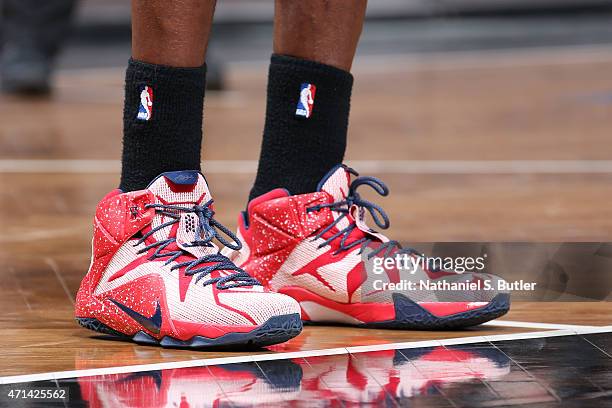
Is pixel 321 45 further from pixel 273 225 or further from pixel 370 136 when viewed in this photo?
pixel 370 136

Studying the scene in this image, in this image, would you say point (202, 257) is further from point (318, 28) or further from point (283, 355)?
point (318, 28)

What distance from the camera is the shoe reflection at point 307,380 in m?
1.05

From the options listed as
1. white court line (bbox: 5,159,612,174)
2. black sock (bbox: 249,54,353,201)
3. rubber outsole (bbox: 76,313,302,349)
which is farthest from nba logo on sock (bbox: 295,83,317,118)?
white court line (bbox: 5,159,612,174)

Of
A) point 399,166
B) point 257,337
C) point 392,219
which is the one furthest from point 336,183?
point 399,166

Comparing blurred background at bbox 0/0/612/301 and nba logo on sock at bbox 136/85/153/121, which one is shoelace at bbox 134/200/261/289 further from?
blurred background at bbox 0/0/612/301

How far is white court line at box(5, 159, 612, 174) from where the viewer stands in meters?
2.44

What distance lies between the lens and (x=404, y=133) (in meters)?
3.05

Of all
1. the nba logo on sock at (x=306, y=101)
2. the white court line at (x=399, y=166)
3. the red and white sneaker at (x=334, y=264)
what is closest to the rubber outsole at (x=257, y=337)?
the red and white sneaker at (x=334, y=264)

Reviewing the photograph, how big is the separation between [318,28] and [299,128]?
0.10 meters

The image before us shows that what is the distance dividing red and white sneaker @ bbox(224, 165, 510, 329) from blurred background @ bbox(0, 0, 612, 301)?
0.18 meters

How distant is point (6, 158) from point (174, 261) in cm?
145

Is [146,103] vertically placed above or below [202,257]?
above

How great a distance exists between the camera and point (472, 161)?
101 inches

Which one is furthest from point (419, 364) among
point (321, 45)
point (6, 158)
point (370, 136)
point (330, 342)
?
point (370, 136)
